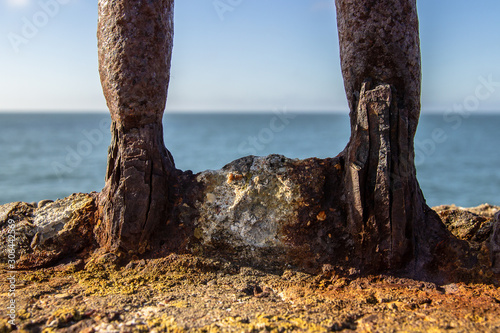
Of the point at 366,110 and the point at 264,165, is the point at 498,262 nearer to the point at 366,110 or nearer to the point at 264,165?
the point at 366,110

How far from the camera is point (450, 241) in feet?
11.4

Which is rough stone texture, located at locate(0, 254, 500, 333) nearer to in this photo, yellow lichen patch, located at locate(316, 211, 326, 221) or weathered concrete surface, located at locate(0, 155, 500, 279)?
weathered concrete surface, located at locate(0, 155, 500, 279)

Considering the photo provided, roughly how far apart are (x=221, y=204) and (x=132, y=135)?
2.87 ft

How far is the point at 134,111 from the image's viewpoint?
3553 millimetres

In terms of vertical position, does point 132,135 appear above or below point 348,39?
below

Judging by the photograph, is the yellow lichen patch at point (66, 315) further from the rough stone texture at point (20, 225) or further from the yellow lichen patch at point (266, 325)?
the rough stone texture at point (20, 225)

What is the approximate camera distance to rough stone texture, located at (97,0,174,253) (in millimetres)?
3498

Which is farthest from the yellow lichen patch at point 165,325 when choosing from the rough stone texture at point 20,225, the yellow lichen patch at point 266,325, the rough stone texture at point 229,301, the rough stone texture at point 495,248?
the rough stone texture at point 495,248

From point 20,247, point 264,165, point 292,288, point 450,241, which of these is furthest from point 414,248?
point 20,247

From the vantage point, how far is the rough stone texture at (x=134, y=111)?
11.5 feet

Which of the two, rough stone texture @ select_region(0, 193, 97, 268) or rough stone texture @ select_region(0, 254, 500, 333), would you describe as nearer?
rough stone texture @ select_region(0, 254, 500, 333)

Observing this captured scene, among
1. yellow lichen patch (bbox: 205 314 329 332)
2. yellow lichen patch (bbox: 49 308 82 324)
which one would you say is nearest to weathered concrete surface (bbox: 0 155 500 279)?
yellow lichen patch (bbox: 205 314 329 332)

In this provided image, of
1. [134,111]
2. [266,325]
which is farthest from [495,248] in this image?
[134,111]

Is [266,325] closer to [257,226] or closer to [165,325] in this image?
[165,325]
